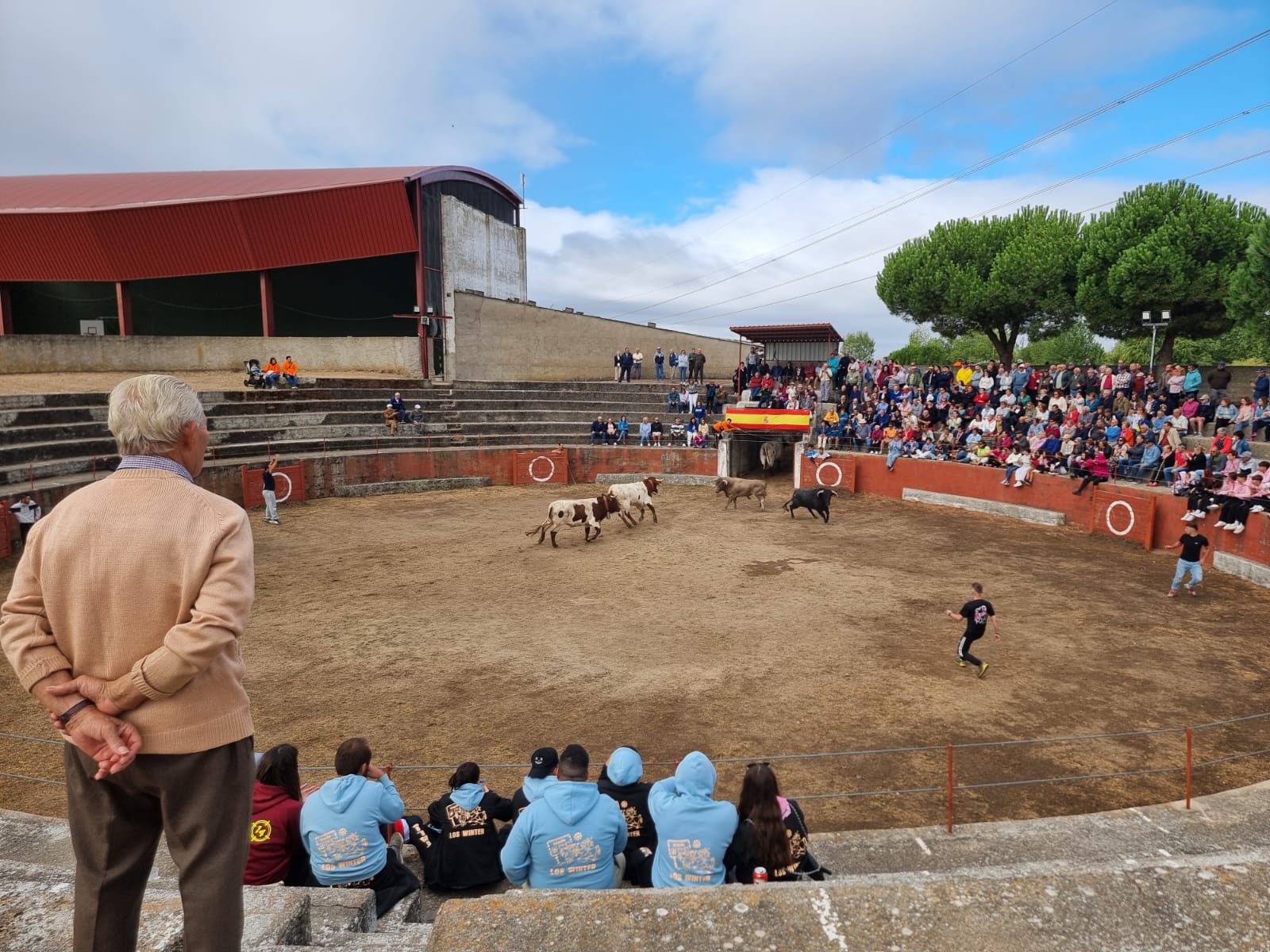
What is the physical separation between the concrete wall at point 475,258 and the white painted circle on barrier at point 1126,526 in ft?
87.1

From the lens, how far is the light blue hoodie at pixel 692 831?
4188 millimetres

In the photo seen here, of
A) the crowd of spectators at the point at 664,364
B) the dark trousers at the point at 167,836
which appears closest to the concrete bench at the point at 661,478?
the crowd of spectators at the point at 664,364

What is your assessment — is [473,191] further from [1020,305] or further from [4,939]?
[4,939]

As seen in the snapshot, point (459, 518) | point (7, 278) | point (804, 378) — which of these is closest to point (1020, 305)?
point (804, 378)

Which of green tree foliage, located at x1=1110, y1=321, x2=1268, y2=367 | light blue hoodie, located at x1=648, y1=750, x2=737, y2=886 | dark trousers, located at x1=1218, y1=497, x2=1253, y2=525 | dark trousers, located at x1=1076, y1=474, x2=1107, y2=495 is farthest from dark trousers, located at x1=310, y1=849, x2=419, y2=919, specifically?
green tree foliage, located at x1=1110, y1=321, x2=1268, y2=367

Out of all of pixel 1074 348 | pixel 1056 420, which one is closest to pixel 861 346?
pixel 1074 348

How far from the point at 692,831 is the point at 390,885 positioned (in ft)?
6.11

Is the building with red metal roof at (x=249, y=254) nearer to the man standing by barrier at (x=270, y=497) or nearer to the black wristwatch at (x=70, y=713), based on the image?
the man standing by barrier at (x=270, y=497)

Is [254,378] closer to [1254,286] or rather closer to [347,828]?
[347,828]

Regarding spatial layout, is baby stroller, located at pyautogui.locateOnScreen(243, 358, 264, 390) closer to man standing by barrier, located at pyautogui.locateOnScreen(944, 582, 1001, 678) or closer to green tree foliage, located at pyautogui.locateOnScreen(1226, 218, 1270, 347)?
man standing by barrier, located at pyautogui.locateOnScreen(944, 582, 1001, 678)

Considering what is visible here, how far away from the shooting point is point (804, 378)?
3288 centimetres

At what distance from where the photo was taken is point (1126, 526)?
672 inches

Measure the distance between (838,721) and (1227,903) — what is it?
5.78m

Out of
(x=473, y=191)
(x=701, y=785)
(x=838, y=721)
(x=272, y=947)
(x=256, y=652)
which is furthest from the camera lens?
(x=473, y=191)
